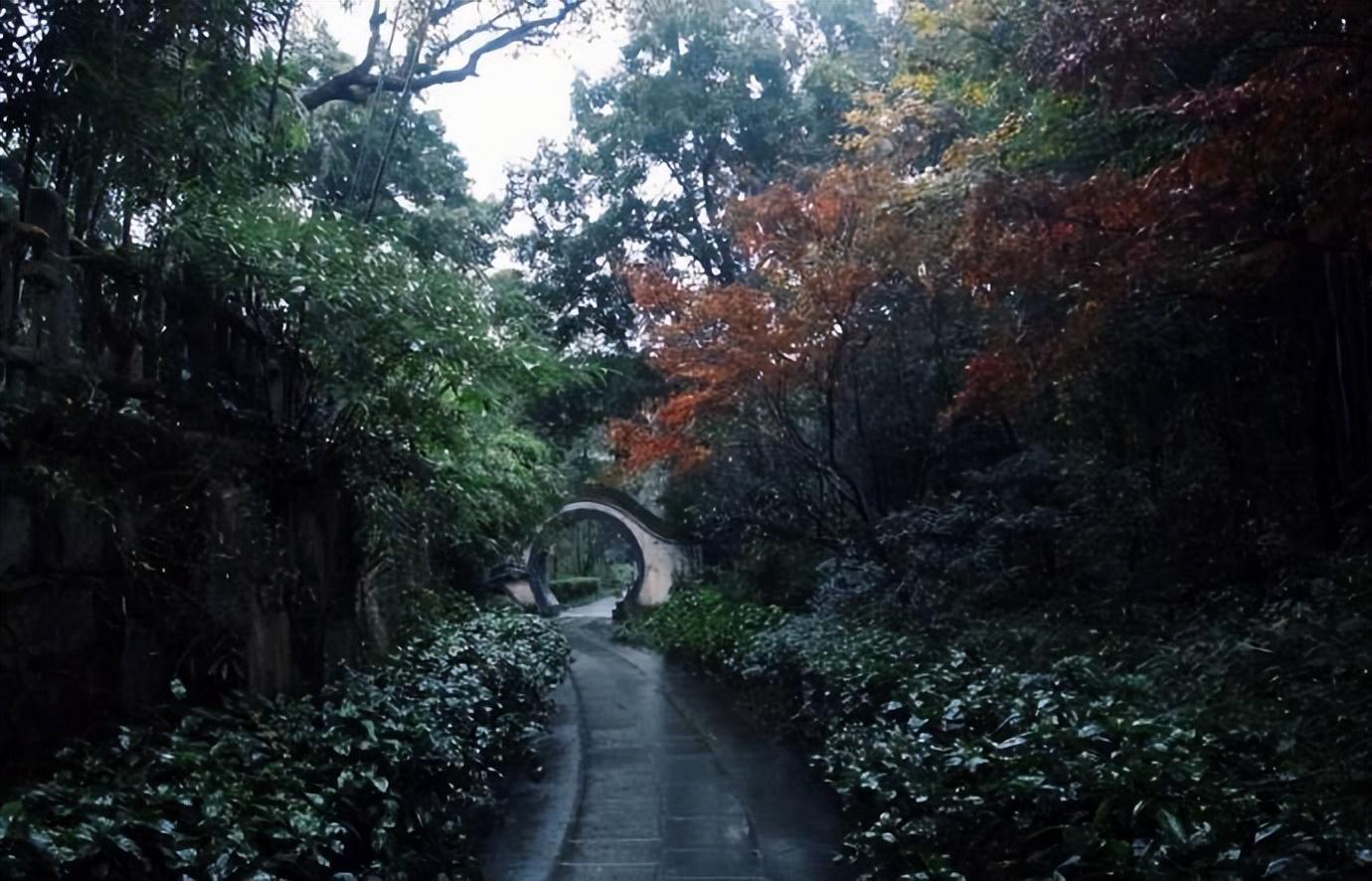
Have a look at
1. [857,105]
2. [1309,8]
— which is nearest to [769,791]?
[1309,8]

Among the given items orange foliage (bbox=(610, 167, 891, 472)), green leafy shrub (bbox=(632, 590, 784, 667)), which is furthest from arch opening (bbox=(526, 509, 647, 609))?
orange foliage (bbox=(610, 167, 891, 472))

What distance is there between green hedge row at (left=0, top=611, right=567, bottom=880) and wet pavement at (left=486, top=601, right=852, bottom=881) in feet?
1.57

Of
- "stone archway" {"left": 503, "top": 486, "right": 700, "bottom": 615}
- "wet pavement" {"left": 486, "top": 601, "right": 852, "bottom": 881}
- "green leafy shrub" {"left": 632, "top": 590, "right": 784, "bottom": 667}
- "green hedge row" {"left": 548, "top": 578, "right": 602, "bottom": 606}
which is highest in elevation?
"stone archway" {"left": 503, "top": 486, "right": 700, "bottom": 615}

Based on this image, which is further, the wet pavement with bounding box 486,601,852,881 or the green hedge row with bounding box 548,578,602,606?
the green hedge row with bounding box 548,578,602,606

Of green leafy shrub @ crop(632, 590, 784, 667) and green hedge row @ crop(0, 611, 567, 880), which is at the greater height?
green leafy shrub @ crop(632, 590, 784, 667)

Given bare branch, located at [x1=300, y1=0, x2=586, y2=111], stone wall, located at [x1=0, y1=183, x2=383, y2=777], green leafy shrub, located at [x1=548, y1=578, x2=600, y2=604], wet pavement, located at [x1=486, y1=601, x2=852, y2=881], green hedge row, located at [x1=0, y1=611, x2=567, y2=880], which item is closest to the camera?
green hedge row, located at [x1=0, y1=611, x2=567, y2=880]

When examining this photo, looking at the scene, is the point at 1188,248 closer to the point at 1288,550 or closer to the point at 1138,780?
the point at 1288,550

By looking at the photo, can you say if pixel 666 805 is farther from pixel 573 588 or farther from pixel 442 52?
pixel 573 588

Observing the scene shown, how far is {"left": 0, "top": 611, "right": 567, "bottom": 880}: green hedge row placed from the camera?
3.20 m

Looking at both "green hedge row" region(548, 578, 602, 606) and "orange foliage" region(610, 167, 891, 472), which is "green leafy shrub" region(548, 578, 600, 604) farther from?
"orange foliage" region(610, 167, 891, 472)

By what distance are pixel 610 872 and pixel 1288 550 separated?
15.9 feet

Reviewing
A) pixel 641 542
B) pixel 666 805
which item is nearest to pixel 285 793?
pixel 666 805

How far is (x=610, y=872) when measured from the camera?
5883 millimetres

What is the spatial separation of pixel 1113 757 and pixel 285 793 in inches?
113
